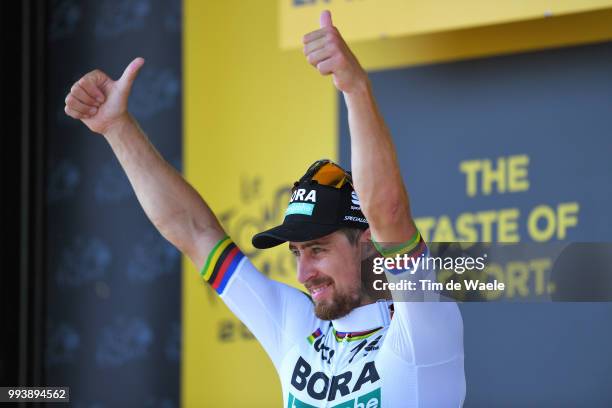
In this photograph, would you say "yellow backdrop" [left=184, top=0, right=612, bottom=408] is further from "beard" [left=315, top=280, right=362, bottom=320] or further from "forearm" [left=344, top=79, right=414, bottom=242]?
"forearm" [left=344, top=79, right=414, bottom=242]

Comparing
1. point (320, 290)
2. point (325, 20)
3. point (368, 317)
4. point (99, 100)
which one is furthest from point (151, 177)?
point (325, 20)

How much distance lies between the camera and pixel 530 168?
307 centimetres

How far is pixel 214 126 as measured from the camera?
12.3ft

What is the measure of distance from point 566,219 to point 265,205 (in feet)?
3.36

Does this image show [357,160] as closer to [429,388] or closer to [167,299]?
[429,388]

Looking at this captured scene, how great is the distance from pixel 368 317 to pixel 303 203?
28cm

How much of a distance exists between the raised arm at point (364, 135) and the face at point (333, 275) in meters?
0.38

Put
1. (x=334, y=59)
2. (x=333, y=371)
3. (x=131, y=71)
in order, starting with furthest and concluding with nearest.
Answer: (x=131, y=71) → (x=333, y=371) → (x=334, y=59)

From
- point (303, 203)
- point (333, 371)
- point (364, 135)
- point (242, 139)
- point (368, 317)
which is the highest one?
point (242, 139)

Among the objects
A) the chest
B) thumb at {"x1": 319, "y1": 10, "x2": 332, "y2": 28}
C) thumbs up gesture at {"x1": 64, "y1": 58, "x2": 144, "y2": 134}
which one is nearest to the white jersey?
the chest

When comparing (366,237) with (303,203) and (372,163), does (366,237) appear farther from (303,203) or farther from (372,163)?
(372,163)

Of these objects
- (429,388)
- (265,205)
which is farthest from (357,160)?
(265,205)

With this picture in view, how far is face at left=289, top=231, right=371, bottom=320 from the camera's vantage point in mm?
2256

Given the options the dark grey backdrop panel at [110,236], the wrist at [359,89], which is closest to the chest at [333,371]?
the wrist at [359,89]
